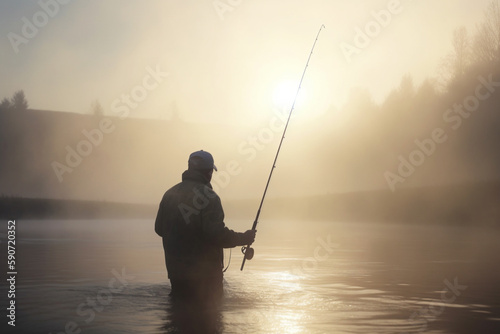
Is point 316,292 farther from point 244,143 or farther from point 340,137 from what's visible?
point 244,143

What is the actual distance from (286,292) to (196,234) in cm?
352

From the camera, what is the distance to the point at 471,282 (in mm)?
14500

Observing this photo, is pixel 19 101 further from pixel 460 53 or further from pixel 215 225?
pixel 215 225

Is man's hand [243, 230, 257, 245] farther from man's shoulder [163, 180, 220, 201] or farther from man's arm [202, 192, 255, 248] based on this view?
man's shoulder [163, 180, 220, 201]

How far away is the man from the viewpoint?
937 cm

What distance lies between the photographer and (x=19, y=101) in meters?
144

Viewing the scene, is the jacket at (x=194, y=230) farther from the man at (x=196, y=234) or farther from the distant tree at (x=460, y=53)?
the distant tree at (x=460, y=53)

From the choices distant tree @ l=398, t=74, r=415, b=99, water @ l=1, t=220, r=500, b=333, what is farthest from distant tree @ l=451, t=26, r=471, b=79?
water @ l=1, t=220, r=500, b=333

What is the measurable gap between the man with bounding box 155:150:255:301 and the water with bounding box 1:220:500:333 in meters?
0.47

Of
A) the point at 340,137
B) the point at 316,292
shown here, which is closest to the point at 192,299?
the point at 316,292

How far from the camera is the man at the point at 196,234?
937cm

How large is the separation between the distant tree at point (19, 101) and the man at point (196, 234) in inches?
5503

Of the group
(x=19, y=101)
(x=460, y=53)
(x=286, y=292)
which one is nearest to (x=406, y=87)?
(x=460, y=53)

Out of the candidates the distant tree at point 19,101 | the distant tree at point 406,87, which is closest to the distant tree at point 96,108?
the distant tree at point 19,101
